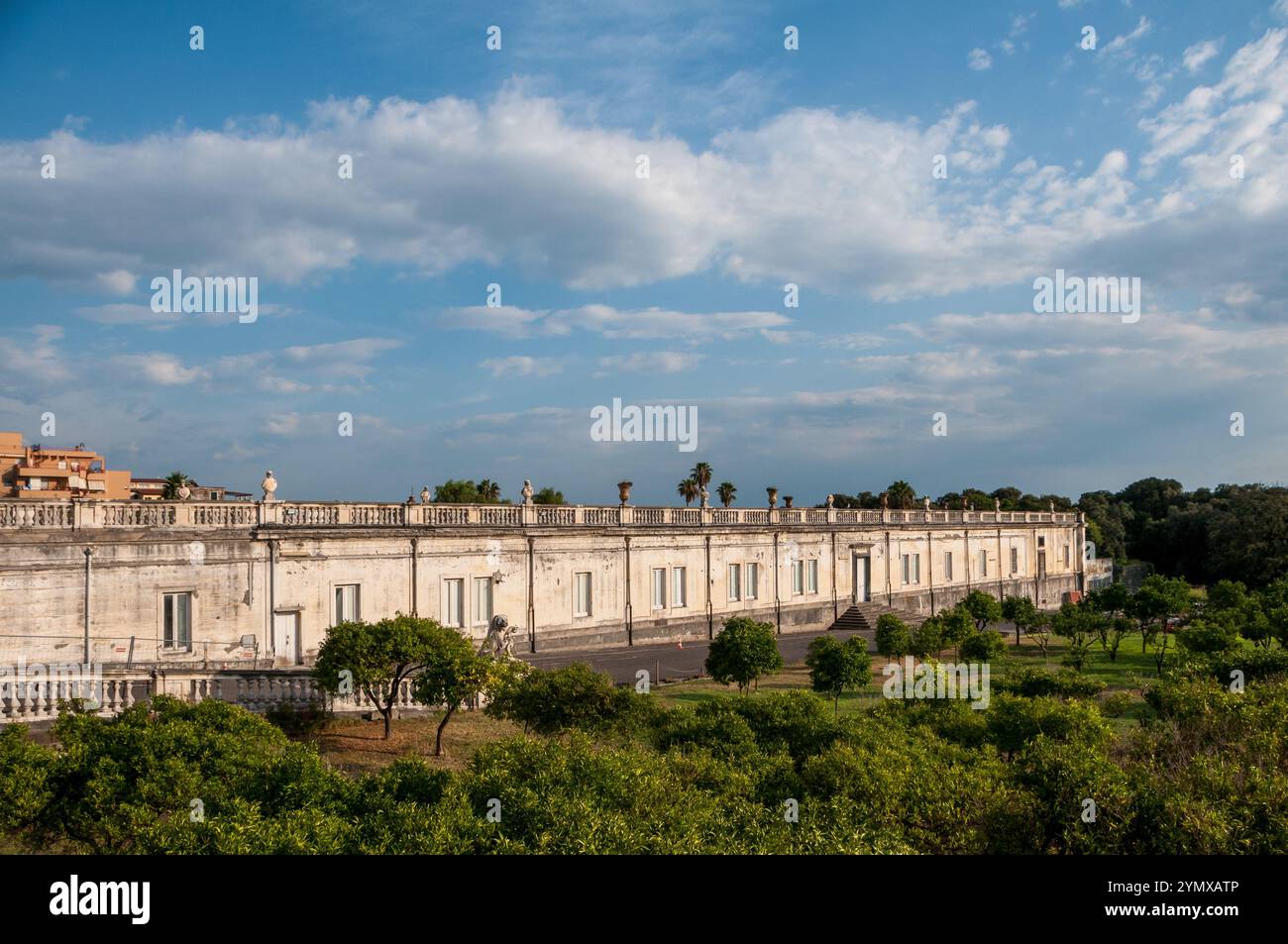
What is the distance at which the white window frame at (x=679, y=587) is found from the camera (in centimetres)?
4266

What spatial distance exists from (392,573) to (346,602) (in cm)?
194

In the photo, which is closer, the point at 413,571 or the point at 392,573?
the point at 392,573

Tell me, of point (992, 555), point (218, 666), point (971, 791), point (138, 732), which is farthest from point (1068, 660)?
point (992, 555)

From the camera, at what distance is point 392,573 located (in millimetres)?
31688

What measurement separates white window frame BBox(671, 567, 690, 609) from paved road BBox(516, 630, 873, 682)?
192 centimetres

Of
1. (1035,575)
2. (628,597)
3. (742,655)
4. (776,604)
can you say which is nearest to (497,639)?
(742,655)

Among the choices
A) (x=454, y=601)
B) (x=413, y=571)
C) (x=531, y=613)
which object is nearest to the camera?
(x=413, y=571)

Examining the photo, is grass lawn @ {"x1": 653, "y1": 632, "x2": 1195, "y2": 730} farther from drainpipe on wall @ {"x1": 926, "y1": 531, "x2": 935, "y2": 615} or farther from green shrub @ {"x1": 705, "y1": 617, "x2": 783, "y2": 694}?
drainpipe on wall @ {"x1": 926, "y1": 531, "x2": 935, "y2": 615}

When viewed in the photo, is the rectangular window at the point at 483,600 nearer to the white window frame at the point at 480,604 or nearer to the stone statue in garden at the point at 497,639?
the white window frame at the point at 480,604

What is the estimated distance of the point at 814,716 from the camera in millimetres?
14414

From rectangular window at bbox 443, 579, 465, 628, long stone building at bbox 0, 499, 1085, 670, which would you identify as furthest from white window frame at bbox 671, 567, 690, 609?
rectangular window at bbox 443, 579, 465, 628

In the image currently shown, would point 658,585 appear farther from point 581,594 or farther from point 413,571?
point 413,571
